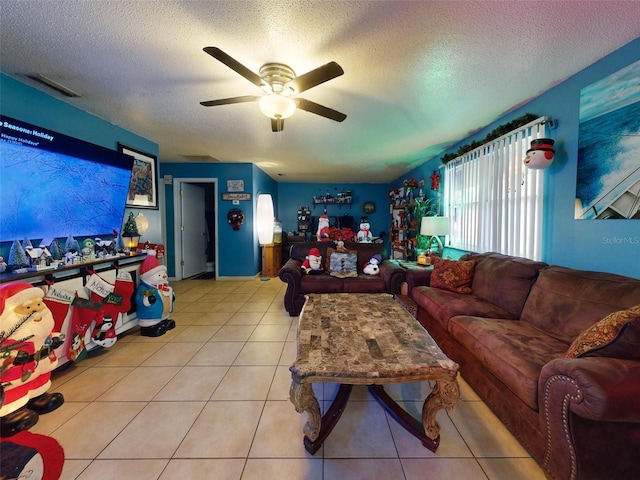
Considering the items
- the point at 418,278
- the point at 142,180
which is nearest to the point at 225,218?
the point at 142,180

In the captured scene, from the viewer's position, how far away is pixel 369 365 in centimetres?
120

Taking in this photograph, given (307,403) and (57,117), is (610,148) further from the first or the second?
(57,117)

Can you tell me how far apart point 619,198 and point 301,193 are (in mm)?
6364

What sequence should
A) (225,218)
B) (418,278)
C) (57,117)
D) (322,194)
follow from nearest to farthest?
(57,117) → (418,278) → (225,218) → (322,194)

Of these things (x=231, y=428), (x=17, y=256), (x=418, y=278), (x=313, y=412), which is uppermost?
(x=17, y=256)

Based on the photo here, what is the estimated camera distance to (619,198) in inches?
63.9

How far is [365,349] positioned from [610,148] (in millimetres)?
2137

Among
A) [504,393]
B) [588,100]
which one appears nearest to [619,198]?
[588,100]

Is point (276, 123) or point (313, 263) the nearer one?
point (276, 123)

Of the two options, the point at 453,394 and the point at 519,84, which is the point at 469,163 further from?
the point at 453,394

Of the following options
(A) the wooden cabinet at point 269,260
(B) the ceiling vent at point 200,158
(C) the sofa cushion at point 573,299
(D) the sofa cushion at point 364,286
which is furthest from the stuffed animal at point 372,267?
(B) the ceiling vent at point 200,158

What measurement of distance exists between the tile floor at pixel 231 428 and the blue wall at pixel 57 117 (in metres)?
2.00

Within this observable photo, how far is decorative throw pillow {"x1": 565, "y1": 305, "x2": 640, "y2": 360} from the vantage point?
100 centimetres

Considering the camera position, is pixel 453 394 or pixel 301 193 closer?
pixel 453 394
